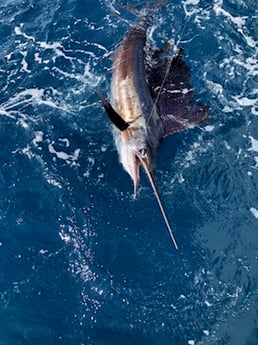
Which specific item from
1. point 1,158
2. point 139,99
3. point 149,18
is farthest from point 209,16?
point 1,158

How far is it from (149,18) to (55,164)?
14.3ft

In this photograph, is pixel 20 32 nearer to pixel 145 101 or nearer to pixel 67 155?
pixel 67 155

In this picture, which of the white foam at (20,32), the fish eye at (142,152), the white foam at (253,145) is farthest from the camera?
the white foam at (20,32)

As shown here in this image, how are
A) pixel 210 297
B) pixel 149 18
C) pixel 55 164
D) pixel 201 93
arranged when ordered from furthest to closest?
1. pixel 149 18
2. pixel 201 93
3. pixel 55 164
4. pixel 210 297

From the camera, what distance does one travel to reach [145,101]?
818cm

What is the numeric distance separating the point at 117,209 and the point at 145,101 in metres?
1.91

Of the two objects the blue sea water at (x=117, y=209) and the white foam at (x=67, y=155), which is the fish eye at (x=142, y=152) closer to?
the blue sea water at (x=117, y=209)

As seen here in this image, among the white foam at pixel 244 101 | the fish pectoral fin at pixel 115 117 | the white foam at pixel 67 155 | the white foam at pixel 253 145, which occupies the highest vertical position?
the fish pectoral fin at pixel 115 117

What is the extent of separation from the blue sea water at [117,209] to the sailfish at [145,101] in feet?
0.99

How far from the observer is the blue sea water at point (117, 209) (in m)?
6.95

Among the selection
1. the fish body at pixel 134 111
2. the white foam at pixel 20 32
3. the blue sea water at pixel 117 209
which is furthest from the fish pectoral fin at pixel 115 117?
the white foam at pixel 20 32

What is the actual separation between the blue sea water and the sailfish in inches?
11.9

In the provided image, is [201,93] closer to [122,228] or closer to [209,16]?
[209,16]

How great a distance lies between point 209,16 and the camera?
10.9m
